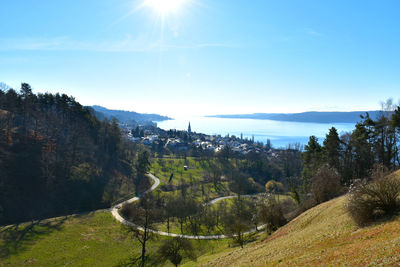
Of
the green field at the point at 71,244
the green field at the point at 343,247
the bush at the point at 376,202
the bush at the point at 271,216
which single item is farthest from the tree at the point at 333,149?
the bush at the point at 376,202

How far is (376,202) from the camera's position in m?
17.8

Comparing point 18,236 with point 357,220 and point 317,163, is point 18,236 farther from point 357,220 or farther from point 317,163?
point 317,163

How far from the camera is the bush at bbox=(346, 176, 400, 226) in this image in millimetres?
17500

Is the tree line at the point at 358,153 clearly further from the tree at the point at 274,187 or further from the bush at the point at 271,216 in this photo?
the tree at the point at 274,187

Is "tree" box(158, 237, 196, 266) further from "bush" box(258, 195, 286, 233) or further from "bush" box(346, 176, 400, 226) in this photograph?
"bush" box(346, 176, 400, 226)

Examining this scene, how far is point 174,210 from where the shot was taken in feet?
175

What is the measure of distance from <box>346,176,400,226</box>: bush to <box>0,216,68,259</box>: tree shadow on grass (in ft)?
149

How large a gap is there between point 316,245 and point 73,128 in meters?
77.0

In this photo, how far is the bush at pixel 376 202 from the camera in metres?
17.5

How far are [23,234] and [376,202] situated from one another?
5230cm

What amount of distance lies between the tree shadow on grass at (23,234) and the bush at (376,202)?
149ft

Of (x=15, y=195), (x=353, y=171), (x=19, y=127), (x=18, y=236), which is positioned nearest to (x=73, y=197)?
(x=15, y=195)

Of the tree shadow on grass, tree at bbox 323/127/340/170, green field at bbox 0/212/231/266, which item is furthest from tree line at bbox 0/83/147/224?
tree at bbox 323/127/340/170

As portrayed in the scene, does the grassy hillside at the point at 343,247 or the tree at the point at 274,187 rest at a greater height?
the grassy hillside at the point at 343,247
